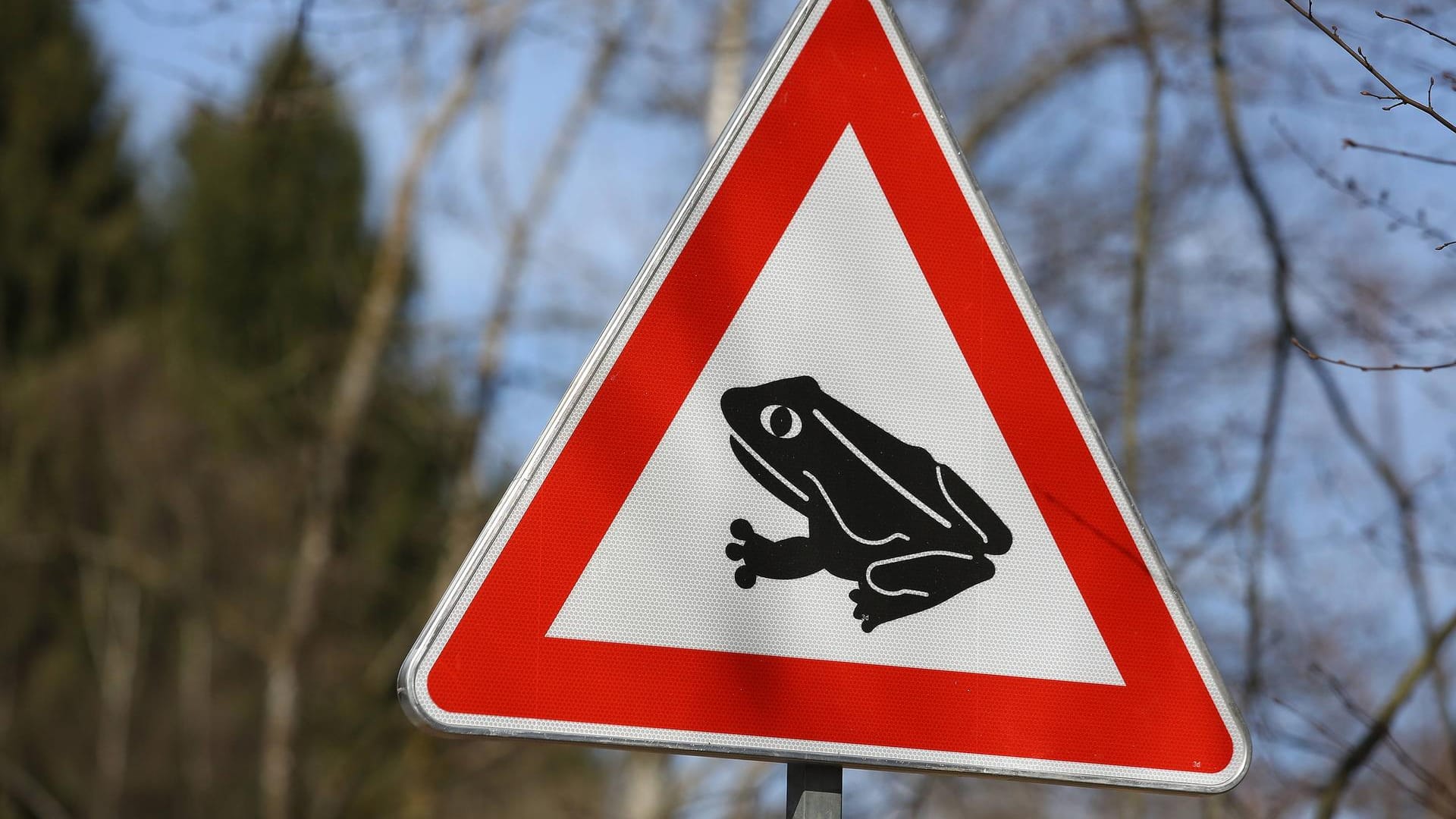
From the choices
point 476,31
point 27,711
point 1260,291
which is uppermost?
point 476,31

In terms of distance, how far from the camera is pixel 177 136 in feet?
88.0

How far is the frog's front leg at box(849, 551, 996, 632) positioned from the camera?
4.15 feet

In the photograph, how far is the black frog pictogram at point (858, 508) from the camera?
126 centimetres

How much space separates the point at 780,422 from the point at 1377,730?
5.37 ft

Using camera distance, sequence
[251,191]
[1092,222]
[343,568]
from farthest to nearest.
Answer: [251,191] → [343,568] → [1092,222]

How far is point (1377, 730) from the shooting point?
2.36 meters

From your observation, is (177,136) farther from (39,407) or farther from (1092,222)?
(1092,222)

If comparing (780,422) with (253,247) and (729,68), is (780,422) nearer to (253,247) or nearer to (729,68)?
(729,68)

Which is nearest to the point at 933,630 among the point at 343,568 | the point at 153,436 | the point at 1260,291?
the point at 1260,291

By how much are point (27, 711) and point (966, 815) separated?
17.9 metres

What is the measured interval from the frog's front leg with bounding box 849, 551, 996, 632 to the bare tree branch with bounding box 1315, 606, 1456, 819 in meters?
Result: 1.48

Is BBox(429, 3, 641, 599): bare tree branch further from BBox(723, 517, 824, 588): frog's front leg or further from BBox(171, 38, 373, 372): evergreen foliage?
BBox(171, 38, 373, 372): evergreen foliage

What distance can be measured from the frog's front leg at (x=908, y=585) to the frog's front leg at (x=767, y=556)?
0.05m

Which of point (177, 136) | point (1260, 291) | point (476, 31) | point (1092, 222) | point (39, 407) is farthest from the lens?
point (177, 136)
